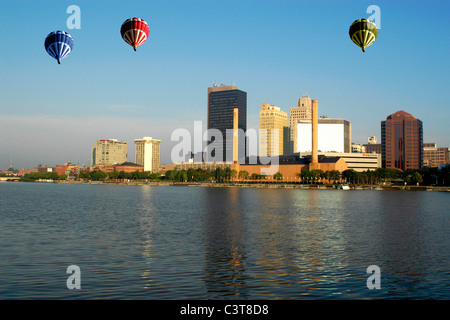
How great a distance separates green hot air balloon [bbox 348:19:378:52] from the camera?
3147 centimetres

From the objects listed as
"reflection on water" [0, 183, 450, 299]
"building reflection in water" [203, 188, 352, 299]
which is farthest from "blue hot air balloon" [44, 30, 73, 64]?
"building reflection in water" [203, 188, 352, 299]

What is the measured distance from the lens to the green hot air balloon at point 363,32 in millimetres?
31469

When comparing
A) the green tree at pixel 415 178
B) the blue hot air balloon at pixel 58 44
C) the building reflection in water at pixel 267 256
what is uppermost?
the blue hot air balloon at pixel 58 44

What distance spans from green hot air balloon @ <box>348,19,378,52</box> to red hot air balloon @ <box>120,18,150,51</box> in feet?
52.3

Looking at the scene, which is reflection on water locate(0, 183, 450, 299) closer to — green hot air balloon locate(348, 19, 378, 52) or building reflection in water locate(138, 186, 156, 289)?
building reflection in water locate(138, 186, 156, 289)

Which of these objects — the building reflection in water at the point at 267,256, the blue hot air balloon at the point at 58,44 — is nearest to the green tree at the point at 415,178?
the building reflection in water at the point at 267,256

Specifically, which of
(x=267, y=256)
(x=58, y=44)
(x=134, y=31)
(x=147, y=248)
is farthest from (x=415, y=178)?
(x=58, y=44)

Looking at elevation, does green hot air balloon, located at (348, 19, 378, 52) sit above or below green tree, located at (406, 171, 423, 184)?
above

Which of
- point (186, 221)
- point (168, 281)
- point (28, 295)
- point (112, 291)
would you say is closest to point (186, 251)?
point (168, 281)

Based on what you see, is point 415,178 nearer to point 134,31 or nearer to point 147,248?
point 134,31

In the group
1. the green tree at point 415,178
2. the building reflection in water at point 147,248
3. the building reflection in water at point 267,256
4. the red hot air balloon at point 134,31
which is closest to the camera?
the building reflection in water at point 267,256

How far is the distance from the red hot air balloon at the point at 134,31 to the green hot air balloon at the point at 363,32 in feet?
52.3

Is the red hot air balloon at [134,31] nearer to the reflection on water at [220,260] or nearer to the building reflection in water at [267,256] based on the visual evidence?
the reflection on water at [220,260]
